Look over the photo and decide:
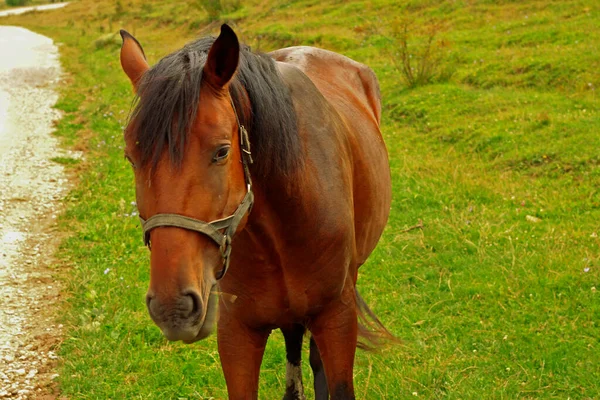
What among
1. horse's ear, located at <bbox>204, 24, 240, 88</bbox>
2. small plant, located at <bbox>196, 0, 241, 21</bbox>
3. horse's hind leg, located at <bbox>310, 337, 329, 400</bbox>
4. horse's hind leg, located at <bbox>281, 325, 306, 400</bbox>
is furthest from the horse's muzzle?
small plant, located at <bbox>196, 0, 241, 21</bbox>

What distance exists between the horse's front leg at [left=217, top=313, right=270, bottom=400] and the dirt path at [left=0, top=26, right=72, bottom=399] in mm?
1751

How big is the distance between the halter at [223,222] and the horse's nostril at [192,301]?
19cm

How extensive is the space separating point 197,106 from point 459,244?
3974mm

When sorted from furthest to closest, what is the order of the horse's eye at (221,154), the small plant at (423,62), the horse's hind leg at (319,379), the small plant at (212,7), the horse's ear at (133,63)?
the small plant at (212,7) → the small plant at (423,62) → the horse's hind leg at (319,379) → the horse's ear at (133,63) → the horse's eye at (221,154)

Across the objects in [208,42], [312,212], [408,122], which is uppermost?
[208,42]

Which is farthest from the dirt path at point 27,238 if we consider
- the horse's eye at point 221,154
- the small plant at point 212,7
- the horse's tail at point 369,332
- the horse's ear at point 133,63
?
the small plant at point 212,7

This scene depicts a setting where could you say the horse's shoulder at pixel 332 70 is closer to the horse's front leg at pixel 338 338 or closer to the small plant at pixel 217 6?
the horse's front leg at pixel 338 338

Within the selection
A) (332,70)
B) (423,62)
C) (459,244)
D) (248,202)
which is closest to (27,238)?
(332,70)

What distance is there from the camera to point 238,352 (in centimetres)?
→ 300

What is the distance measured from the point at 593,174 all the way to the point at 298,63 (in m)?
3.72

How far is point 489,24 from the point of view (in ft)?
41.5

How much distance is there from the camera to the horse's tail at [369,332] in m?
4.04

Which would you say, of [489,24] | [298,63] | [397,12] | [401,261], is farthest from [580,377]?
[397,12]

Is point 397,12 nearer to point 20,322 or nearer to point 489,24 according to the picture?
point 489,24
